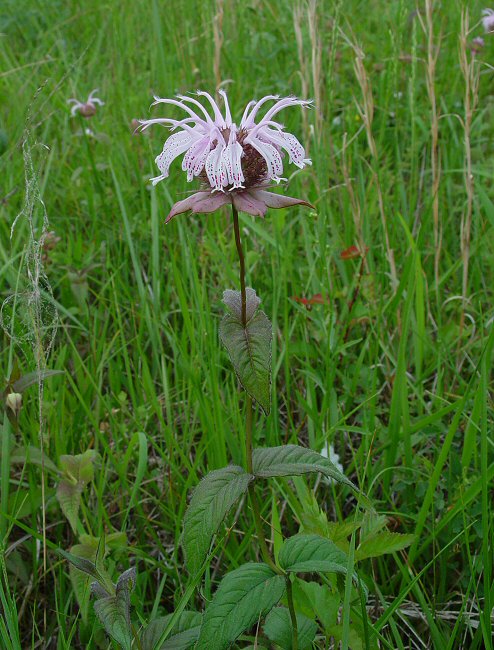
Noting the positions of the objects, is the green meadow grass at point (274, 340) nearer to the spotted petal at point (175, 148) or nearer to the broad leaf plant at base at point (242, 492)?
the broad leaf plant at base at point (242, 492)

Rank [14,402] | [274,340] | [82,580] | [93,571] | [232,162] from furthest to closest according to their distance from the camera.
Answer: [274,340] < [14,402] < [82,580] < [93,571] < [232,162]

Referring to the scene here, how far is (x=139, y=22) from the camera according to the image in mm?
3676

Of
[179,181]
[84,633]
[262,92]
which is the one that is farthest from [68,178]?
[84,633]

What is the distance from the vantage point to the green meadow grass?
1294 mm

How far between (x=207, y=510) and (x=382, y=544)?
342mm

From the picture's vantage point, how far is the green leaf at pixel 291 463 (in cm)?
91

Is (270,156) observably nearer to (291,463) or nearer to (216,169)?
(216,169)

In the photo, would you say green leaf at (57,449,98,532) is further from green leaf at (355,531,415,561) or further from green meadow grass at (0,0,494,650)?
green leaf at (355,531,415,561)

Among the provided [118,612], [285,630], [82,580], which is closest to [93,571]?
[118,612]

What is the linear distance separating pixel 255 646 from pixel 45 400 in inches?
31.8

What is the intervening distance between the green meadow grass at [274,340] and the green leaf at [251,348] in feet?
1.06

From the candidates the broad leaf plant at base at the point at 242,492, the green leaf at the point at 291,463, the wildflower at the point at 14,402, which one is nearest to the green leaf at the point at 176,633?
the broad leaf plant at base at the point at 242,492

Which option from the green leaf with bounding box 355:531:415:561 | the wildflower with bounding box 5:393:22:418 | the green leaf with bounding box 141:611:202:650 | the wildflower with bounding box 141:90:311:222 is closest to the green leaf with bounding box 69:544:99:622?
the green leaf with bounding box 141:611:202:650

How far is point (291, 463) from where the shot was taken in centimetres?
97
